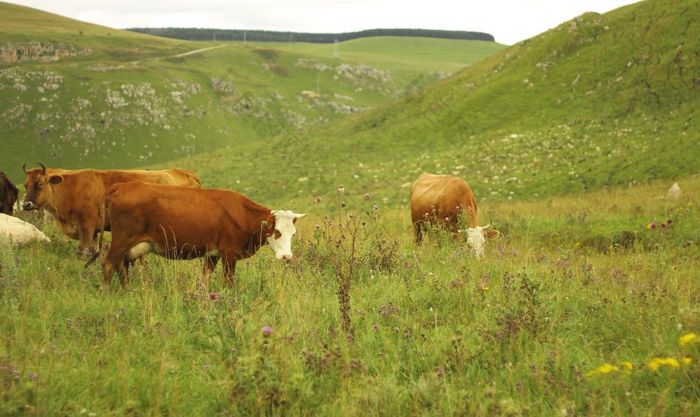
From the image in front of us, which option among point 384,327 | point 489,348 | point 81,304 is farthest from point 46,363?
point 489,348

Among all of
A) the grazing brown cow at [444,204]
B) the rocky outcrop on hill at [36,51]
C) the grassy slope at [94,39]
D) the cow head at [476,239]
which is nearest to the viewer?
the cow head at [476,239]

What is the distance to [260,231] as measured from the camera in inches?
391

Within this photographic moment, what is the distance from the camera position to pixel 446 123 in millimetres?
39219

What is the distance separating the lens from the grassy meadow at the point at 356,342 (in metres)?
4.93

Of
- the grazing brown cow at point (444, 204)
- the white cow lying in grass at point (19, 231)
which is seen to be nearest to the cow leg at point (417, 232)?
the grazing brown cow at point (444, 204)

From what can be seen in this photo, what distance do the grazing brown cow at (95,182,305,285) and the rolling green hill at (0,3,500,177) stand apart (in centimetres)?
11077

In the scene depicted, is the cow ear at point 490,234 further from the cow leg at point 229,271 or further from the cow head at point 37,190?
the cow head at point 37,190

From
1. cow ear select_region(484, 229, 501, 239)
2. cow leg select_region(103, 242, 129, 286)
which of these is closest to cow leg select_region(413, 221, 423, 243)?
cow ear select_region(484, 229, 501, 239)

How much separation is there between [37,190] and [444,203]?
941cm

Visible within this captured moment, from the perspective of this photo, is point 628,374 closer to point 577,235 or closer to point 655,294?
point 655,294

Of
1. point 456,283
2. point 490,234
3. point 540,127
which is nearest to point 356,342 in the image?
point 456,283

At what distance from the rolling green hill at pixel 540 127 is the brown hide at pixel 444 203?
10.5 m

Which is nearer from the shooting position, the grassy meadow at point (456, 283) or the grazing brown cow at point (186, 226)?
the grassy meadow at point (456, 283)

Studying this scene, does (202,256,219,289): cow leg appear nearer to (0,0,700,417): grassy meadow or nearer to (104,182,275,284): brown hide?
(104,182,275,284): brown hide
